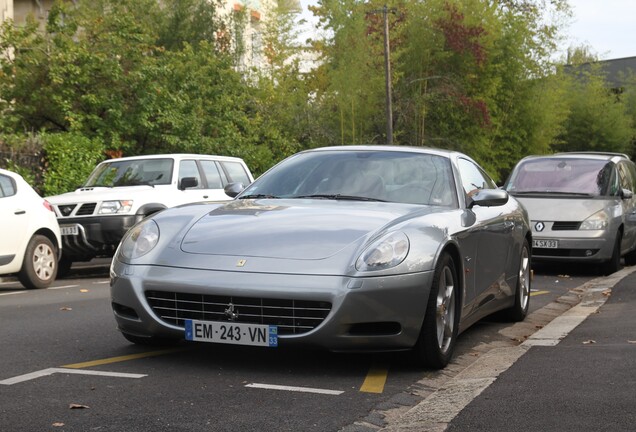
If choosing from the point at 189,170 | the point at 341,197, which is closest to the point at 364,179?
the point at 341,197

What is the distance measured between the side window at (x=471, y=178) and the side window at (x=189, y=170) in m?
8.01

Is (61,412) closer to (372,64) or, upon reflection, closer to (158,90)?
(158,90)

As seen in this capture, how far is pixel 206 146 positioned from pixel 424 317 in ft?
69.6

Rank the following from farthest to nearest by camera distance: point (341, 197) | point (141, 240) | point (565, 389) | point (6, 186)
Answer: point (6, 186), point (341, 197), point (141, 240), point (565, 389)

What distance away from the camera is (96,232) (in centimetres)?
1470

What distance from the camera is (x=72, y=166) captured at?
21.9m

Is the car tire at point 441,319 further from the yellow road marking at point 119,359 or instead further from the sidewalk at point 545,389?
the yellow road marking at point 119,359

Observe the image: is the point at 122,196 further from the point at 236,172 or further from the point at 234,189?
the point at 234,189

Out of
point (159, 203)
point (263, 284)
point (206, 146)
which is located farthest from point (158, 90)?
point (263, 284)

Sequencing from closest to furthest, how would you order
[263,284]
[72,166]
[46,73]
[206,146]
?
[263,284], [72,166], [46,73], [206,146]

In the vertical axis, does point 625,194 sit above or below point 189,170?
below

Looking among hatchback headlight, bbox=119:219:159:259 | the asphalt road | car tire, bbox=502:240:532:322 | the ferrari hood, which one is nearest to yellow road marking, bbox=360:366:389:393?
the asphalt road

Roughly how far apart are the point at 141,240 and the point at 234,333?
97cm

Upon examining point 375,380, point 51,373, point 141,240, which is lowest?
point 375,380
